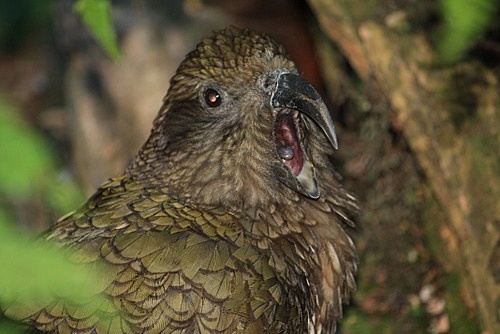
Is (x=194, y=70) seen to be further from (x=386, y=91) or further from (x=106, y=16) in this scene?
(x=386, y=91)

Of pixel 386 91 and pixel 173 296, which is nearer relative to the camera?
pixel 173 296

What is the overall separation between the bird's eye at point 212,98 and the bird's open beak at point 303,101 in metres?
0.29

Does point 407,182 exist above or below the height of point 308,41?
below

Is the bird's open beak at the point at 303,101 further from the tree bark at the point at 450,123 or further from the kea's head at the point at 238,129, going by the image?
the tree bark at the point at 450,123

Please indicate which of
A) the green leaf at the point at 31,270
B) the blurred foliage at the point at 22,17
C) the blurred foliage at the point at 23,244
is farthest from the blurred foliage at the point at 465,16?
the blurred foliage at the point at 22,17

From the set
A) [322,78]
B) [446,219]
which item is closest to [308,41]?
[322,78]

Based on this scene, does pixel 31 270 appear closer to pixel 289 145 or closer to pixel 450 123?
pixel 289 145

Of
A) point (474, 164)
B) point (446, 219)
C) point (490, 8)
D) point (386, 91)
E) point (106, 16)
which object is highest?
point (106, 16)

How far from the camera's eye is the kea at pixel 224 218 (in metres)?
3.82

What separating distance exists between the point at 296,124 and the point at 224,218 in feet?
1.98

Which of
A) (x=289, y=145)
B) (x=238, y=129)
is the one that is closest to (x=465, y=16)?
(x=289, y=145)

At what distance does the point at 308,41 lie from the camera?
8.64 metres

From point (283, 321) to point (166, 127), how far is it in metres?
1.19

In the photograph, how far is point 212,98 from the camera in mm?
4293
